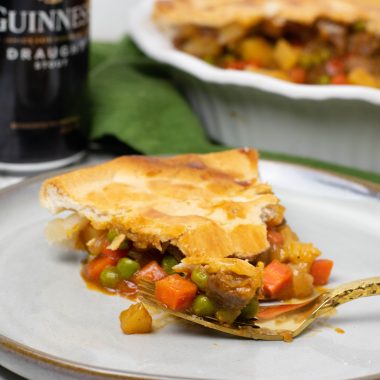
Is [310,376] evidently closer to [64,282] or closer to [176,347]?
[176,347]

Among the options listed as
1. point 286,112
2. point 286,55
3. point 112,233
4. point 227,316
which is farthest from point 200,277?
point 286,55

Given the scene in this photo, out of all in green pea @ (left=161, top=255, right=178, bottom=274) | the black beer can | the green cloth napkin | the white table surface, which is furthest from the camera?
the white table surface

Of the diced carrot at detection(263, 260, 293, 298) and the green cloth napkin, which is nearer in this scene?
the diced carrot at detection(263, 260, 293, 298)

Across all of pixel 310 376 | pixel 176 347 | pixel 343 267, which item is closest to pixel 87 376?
pixel 176 347

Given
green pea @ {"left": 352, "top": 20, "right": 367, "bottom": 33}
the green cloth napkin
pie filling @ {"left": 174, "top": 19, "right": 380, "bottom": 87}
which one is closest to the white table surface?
the green cloth napkin

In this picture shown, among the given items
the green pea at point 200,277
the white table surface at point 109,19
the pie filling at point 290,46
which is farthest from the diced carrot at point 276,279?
the white table surface at point 109,19

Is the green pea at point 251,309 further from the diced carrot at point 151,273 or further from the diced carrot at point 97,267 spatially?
the diced carrot at point 97,267

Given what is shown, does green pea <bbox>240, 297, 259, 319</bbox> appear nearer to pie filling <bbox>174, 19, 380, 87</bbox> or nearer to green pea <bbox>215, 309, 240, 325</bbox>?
green pea <bbox>215, 309, 240, 325</bbox>
